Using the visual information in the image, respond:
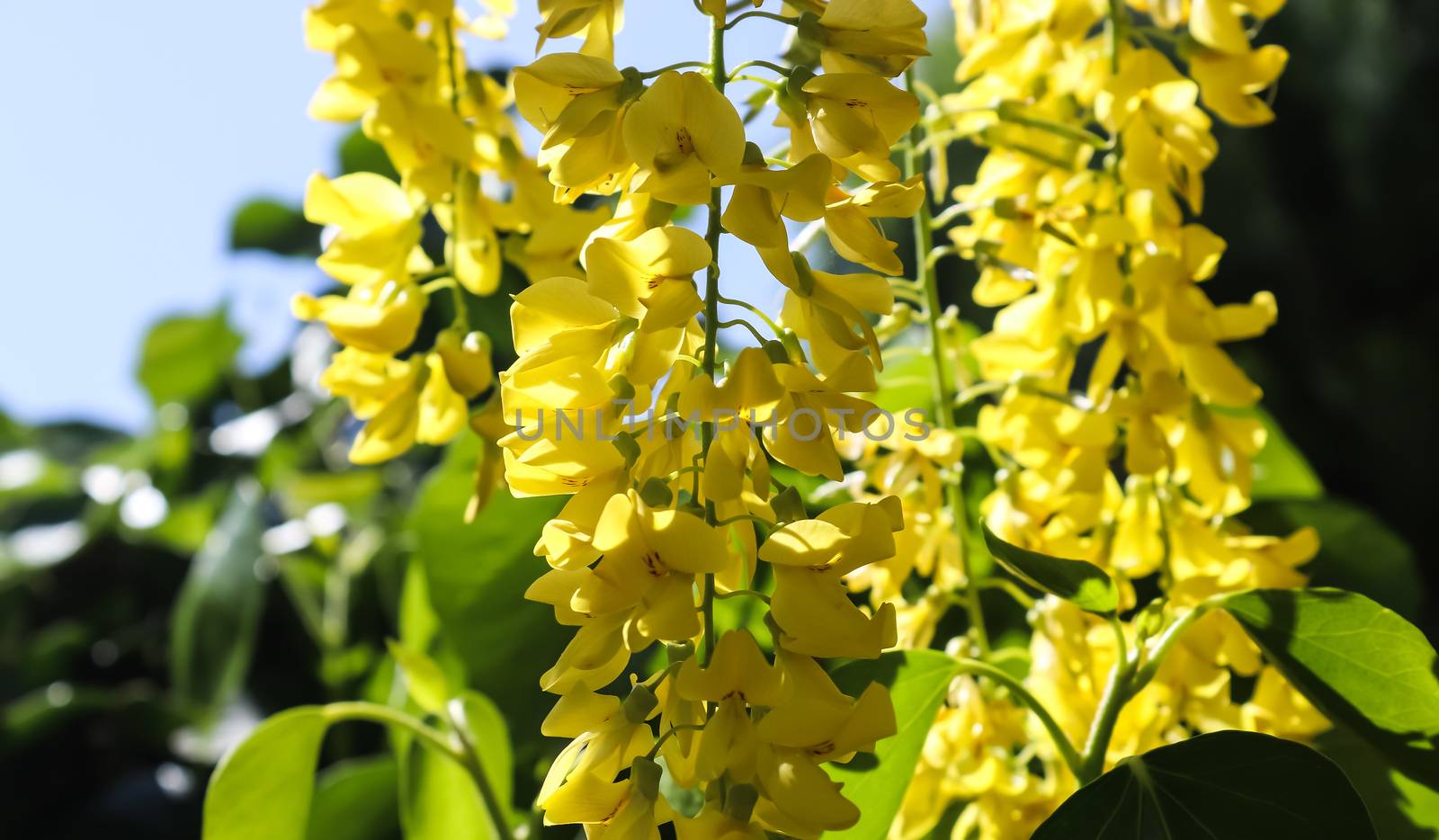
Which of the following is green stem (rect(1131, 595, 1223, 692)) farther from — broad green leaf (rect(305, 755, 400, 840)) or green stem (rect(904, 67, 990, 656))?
broad green leaf (rect(305, 755, 400, 840))

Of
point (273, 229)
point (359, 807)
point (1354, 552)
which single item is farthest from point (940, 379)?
point (273, 229)

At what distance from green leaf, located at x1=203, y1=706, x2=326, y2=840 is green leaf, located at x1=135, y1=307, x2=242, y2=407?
84 cm

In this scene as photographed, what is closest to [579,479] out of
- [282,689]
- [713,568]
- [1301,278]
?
[713,568]

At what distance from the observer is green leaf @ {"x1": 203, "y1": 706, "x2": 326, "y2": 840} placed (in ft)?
1.60

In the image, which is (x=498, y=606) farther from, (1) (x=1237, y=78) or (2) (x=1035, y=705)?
(1) (x=1237, y=78)

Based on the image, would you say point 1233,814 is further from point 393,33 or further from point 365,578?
point 365,578

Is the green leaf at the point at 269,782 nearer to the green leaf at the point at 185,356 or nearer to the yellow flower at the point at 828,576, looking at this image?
the yellow flower at the point at 828,576

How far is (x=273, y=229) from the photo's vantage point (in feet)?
4.25

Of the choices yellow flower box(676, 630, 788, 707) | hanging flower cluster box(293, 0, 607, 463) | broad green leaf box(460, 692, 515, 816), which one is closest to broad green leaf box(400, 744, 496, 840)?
broad green leaf box(460, 692, 515, 816)

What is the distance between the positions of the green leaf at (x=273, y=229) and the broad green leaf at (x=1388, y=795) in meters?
1.09

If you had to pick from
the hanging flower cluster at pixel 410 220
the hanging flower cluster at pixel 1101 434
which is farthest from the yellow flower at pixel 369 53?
the hanging flower cluster at pixel 1101 434

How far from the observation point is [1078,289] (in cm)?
47

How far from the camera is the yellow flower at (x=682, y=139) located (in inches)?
11.2

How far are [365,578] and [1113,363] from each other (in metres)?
0.69
